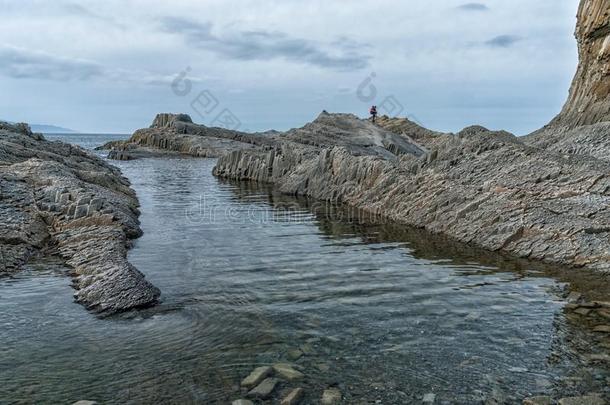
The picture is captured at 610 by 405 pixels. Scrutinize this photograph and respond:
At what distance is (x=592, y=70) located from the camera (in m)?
38.1

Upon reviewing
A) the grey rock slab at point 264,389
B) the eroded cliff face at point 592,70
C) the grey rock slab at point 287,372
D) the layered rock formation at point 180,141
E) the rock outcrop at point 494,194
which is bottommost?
the grey rock slab at point 264,389

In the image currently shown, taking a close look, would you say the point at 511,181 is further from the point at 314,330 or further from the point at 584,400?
the point at 584,400

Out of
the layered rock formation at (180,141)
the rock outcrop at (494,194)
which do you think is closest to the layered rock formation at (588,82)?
the rock outcrop at (494,194)

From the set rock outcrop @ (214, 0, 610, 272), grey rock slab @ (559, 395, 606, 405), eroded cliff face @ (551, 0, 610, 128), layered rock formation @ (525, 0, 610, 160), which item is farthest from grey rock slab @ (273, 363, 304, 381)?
eroded cliff face @ (551, 0, 610, 128)

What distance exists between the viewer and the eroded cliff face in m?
36.1

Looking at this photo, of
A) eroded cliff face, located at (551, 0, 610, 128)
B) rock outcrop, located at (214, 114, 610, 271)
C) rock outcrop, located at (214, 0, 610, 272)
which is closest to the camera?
rock outcrop, located at (214, 114, 610, 271)

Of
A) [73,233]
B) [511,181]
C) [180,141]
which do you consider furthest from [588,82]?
[180,141]

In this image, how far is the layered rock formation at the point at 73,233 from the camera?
1209cm

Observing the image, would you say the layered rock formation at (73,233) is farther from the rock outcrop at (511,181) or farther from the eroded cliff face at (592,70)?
the eroded cliff face at (592,70)

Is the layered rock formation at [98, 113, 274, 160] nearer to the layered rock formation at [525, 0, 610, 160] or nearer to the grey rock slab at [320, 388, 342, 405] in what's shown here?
the layered rock formation at [525, 0, 610, 160]

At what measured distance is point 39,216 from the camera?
1836cm

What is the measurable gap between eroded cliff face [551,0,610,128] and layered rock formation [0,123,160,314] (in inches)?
1363

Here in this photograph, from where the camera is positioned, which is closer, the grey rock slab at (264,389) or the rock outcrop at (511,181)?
the grey rock slab at (264,389)

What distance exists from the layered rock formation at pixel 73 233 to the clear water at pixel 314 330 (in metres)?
0.59
